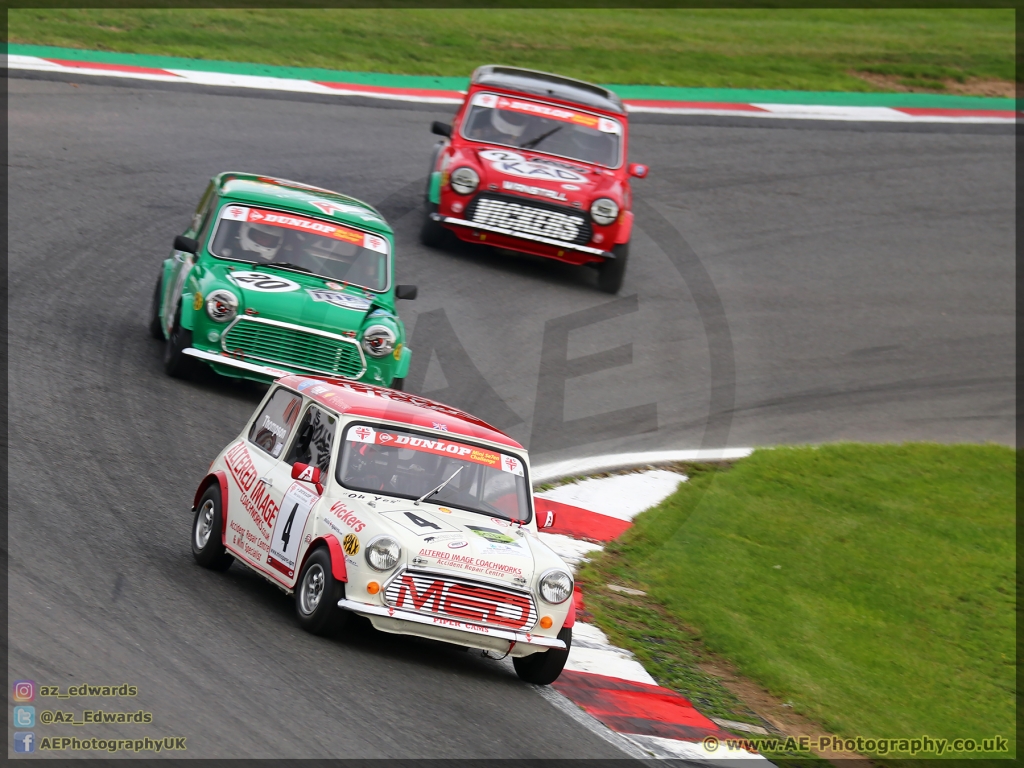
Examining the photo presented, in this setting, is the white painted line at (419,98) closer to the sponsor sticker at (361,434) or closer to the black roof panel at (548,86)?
the black roof panel at (548,86)

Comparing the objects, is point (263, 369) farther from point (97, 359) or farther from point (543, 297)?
point (543, 297)

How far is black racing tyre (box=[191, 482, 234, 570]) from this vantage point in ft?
26.8

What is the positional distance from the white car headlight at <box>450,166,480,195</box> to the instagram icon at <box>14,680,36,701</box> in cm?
1051

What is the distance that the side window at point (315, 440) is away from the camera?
7.86m

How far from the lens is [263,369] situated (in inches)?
452

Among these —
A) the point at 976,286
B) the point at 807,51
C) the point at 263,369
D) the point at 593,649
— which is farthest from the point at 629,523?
the point at 807,51

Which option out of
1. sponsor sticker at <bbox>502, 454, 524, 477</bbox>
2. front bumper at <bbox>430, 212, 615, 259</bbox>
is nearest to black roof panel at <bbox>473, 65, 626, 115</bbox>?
front bumper at <bbox>430, 212, 615, 259</bbox>

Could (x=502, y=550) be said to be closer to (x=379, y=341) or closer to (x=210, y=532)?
(x=210, y=532)

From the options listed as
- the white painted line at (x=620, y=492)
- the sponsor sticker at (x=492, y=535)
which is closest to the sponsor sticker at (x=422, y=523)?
the sponsor sticker at (x=492, y=535)

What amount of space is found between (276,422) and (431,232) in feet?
26.6

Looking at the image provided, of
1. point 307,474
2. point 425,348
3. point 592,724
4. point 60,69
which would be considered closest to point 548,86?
point 425,348

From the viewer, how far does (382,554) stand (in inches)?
279

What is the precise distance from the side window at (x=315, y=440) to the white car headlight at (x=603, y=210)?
792 cm

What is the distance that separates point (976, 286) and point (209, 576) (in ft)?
44.0
